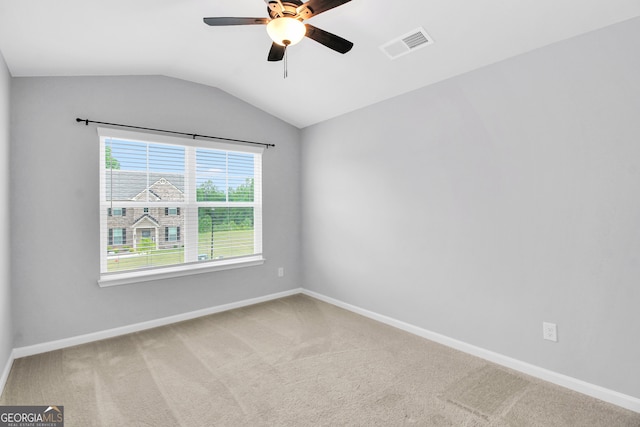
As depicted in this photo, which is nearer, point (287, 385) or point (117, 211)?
point (287, 385)

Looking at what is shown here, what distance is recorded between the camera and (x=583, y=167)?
2174 millimetres

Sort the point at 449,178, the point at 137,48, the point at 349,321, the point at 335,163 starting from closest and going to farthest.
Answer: the point at 137,48 < the point at 449,178 < the point at 349,321 < the point at 335,163

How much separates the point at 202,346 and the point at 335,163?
8.48ft

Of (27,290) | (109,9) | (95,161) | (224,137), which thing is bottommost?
(27,290)

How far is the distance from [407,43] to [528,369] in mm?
2714

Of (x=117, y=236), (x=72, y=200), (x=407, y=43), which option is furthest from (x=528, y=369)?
(x=72, y=200)

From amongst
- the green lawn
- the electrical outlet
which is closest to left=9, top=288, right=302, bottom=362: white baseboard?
the green lawn

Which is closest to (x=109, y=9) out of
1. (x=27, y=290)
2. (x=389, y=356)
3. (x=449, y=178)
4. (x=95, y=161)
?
(x=95, y=161)

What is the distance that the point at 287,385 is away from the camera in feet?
7.57

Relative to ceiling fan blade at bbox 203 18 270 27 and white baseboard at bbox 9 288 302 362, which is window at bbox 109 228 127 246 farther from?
ceiling fan blade at bbox 203 18 270 27

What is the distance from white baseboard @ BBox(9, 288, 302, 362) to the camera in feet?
9.11

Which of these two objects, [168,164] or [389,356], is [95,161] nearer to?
[168,164]

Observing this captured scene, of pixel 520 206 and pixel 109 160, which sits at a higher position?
pixel 109 160

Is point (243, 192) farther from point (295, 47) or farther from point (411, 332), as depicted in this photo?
point (411, 332)
